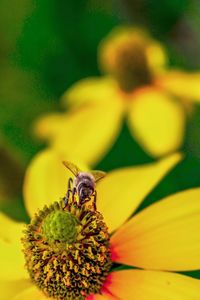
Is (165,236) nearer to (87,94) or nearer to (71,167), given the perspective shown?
(71,167)

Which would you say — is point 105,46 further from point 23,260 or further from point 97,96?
point 23,260

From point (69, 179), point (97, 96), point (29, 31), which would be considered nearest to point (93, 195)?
point (69, 179)

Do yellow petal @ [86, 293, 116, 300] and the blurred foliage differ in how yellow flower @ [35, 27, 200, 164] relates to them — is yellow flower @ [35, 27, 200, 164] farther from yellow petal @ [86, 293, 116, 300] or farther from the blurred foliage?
yellow petal @ [86, 293, 116, 300]

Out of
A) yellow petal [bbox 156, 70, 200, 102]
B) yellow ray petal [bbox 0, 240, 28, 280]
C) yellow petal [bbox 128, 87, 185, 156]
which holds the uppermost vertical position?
yellow ray petal [bbox 0, 240, 28, 280]

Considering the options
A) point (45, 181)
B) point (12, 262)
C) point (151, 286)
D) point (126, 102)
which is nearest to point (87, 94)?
point (126, 102)

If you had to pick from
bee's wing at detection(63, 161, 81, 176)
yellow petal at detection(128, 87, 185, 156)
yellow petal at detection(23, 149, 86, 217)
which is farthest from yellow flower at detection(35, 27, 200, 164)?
bee's wing at detection(63, 161, 81, 176)
